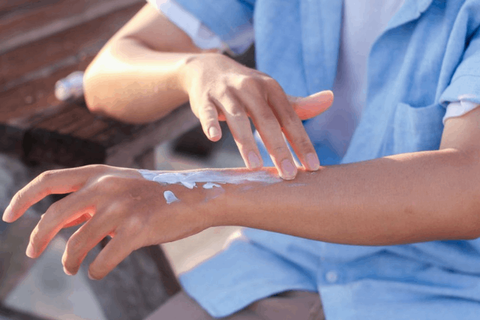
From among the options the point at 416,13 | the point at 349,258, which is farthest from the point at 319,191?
the point at 416,13

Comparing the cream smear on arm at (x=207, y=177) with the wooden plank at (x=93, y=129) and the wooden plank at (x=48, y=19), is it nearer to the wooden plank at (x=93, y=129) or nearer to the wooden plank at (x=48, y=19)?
the wooden plank at (x=93, y=129)

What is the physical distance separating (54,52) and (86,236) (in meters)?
1.18

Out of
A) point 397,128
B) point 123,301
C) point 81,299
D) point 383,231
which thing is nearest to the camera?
point 383,231

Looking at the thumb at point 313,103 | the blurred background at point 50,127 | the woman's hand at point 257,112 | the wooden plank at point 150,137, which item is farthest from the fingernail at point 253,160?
the wooden plank at point 150,137

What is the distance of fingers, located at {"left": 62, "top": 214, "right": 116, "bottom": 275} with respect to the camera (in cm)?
62

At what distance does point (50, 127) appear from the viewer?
1107 mm

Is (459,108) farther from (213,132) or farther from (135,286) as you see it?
(135,286)

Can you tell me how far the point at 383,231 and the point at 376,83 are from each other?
1.00 ft

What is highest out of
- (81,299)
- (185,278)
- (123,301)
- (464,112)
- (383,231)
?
(464,112)

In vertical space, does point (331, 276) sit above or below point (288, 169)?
below

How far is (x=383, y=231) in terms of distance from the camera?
→ 2.33 feet

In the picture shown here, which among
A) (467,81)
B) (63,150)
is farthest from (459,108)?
(63,150)

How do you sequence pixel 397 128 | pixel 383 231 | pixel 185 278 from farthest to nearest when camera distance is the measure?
pixel 185 278 < pixel 397 128 < pixel 383 231

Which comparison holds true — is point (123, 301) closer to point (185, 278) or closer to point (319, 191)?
point (185, 278)
